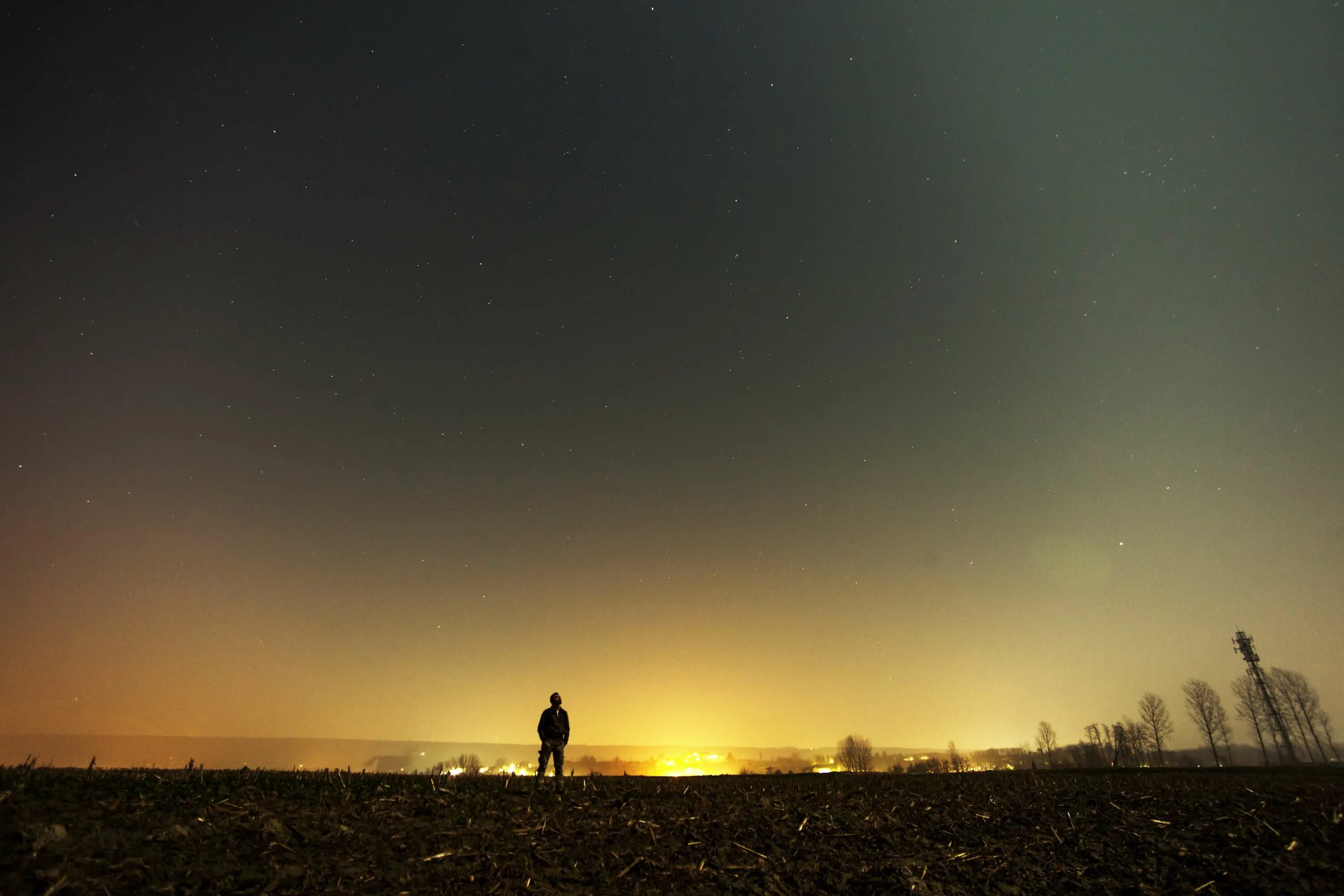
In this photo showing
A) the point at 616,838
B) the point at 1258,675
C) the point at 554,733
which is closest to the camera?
the point at 616,838

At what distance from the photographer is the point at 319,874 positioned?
34.3 feet

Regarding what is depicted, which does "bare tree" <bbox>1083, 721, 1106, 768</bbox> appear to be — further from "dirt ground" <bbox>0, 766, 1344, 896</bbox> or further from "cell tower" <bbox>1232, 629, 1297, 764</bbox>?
"dirt ground" <bbox>0, 766, 1344, 896</bbox>

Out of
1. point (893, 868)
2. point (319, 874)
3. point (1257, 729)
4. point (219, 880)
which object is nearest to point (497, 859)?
point (319, 874)

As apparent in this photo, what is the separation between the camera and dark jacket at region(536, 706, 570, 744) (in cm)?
2128

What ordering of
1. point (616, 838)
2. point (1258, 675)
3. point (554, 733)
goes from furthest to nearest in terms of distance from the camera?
point (1258, 675), point (554, 733), point (616, 838)

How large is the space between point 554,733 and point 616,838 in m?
8.79

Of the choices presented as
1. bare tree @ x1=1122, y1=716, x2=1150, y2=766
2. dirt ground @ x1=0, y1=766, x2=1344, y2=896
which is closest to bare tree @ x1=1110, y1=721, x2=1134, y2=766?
bare tree @ x1=1122, y1=716, x2=1150, y2=766

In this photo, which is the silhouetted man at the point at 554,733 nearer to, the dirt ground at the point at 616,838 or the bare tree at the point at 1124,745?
the dirt ground at the point at 616,838

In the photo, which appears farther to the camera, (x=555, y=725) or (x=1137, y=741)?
(x=1137, y=741)

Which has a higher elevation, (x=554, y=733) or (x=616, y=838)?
(x=554, y=733)

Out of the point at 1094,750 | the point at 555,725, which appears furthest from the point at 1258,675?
the point at 555,725

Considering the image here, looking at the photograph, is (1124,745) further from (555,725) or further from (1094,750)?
(555,725)

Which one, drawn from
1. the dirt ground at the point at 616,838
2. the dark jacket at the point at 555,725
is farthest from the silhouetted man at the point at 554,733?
the dirt ground at the point at 616,838

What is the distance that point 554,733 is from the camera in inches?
838
